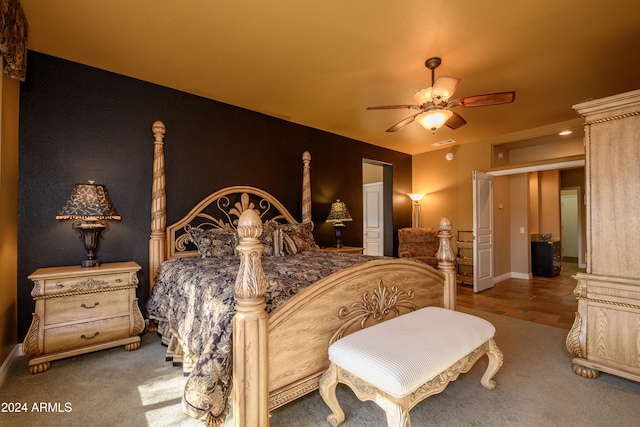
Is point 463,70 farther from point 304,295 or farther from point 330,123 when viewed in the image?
point 304,295

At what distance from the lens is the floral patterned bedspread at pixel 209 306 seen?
4.75ft

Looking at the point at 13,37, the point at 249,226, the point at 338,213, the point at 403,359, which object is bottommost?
the point at 403,359

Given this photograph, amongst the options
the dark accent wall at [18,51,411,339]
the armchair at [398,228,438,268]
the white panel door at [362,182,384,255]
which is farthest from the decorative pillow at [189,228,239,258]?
the white panel door at [362,182,384,255]

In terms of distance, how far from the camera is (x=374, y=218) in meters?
6.77

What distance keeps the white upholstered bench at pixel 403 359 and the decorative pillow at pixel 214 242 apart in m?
1.80

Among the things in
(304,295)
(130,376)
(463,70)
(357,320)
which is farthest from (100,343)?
(463,70)

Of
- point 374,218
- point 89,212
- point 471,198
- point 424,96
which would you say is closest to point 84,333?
point 89,212

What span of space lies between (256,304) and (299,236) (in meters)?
2.19

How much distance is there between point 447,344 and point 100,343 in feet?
9.14

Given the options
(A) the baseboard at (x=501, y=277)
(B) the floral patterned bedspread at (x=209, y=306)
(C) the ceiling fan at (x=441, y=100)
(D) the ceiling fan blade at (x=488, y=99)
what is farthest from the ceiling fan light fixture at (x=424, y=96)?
(A) the baseboard at (x=501, y=277)

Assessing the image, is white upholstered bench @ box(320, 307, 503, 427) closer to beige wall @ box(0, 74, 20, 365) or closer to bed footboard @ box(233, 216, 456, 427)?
bed footboard @ box(233, 216, 456, 427)

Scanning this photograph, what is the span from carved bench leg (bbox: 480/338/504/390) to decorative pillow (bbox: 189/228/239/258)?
240 centimetres

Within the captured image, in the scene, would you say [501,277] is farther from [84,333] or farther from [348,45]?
[84,333]

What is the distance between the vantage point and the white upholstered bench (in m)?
1.34
